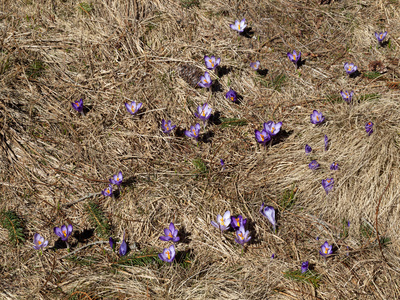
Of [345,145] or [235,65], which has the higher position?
[235,65]

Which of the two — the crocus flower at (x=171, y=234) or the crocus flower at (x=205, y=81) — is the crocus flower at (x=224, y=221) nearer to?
the crocus flower at (x=171, y=234)

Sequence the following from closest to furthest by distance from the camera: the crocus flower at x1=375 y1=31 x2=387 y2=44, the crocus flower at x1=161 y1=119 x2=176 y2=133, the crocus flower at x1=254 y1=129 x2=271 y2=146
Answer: the crocus flower at x1=254 y1=129 x2=271 y2=146 → the crocus flower at x1=161 y1=119 x2=176 y2=133 → the crocus flower at x1=375 y1=31 x2=387 y2=44

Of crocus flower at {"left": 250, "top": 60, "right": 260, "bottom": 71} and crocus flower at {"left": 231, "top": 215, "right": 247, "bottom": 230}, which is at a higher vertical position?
crocus flower at {"left": 250, "top": 60, "right": 260, "bottom": 71}

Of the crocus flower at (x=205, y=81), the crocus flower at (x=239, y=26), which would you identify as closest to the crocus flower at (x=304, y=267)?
the crocus flower at (x=205, y=81)

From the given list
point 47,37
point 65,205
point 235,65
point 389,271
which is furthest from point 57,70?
point 389,271

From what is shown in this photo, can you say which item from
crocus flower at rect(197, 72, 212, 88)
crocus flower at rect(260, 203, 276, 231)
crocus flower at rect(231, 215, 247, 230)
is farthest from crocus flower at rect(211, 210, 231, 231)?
crocus flower at rect(197, 72, 212, 88)

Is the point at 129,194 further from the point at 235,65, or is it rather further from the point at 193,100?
the point at 235,65

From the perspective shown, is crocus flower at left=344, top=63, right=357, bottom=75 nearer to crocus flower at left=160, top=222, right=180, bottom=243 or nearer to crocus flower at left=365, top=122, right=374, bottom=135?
crocus flower at left=365, top=122, right=374, bottom=135

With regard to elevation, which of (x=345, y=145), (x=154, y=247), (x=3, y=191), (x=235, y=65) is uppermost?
(x=235, y=65)
